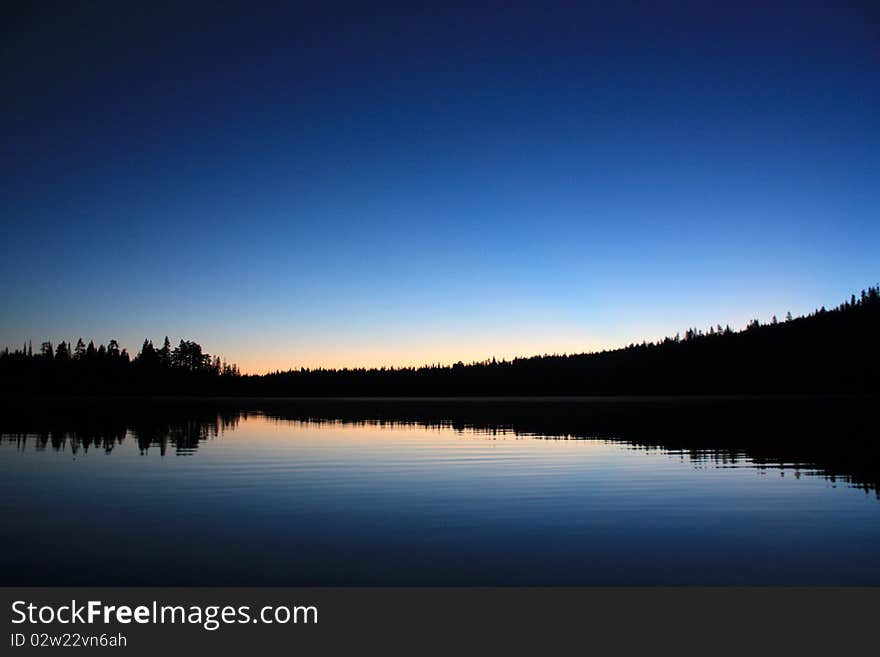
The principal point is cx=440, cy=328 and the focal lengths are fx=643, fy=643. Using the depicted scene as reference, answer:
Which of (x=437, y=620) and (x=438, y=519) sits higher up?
(x=438, y=519)

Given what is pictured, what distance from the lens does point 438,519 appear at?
22469 mm

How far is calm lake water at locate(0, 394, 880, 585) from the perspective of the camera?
16328 mm

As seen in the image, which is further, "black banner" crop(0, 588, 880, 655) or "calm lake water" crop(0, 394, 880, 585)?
"calm lake water" crop(0, 394, 880, 585)

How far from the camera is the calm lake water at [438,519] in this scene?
1633 cm

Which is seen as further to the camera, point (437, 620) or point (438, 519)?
point (438, 519)

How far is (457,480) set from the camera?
106 ft

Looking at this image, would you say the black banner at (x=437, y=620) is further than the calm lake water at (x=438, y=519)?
No

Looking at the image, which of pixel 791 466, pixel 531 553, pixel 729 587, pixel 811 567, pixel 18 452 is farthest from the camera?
pixel 18 452

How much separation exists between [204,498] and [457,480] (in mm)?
11940

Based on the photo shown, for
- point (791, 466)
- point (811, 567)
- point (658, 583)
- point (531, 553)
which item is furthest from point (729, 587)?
point (791, 466)

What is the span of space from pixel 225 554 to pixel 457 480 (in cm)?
1587

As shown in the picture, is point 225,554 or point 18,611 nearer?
point 18,611

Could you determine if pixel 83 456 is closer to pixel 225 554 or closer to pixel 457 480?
pixel 457 480

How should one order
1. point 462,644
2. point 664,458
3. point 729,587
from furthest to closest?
point 664,458, point 729,587, point 462,644
